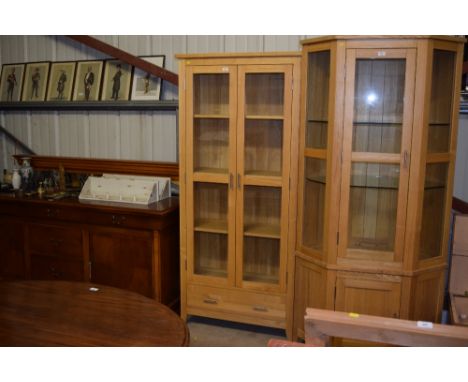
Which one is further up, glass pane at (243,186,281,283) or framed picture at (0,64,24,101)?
framed picture at (0,64,24,101)

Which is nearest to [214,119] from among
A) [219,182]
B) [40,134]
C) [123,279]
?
[219,182]

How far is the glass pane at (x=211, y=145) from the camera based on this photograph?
3424 millimetres

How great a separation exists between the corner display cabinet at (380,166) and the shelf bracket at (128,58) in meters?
1.34

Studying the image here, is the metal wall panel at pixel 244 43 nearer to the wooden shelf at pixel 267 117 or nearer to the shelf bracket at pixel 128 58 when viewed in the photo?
the shelf bracket at pixel 128 58

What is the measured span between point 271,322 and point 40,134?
2.87m

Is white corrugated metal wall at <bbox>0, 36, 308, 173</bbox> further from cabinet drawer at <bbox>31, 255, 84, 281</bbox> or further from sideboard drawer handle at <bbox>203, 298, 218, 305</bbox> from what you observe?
sideboard drawer handle at <bbox>203, 298, 218, 305</bbox>

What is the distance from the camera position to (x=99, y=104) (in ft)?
13.8

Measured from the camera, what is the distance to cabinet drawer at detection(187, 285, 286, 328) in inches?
133

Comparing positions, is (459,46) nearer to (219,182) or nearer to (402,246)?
(402,246)

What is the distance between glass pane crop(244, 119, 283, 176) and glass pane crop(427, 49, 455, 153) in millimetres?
974

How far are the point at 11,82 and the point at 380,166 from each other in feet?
11.8

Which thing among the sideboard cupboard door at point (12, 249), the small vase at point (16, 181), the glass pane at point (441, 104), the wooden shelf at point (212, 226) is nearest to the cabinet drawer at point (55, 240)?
the sideboard cupboard door at point (12, 249)

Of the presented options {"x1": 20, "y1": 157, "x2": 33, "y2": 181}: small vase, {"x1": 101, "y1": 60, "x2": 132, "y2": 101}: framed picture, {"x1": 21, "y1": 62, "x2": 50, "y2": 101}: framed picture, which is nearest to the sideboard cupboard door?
{"x1": 20, "y1": 157, "x2": 33, "y2": 181}: small vase

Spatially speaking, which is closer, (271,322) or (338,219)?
(338,219)
